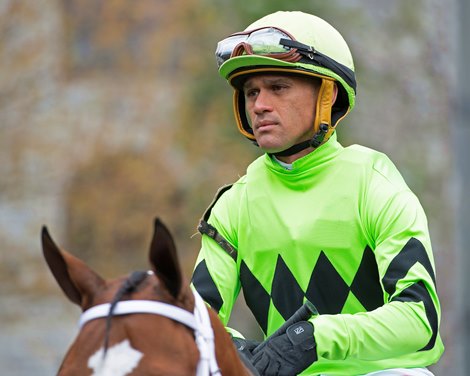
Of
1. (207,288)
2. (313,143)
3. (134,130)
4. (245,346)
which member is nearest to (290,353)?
(245,346)

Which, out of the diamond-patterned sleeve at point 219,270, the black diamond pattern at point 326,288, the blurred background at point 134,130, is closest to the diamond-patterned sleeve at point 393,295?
the black diamond pattern at point 326,288

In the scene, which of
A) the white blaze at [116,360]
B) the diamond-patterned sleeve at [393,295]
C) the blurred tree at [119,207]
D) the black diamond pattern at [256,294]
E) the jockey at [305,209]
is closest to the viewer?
the white blaze at [116,360]

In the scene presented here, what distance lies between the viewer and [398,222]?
12.2 feet

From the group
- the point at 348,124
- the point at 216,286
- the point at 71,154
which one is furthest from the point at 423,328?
the point at 71,154

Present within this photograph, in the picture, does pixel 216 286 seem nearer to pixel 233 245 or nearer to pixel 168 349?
pixel 233 245

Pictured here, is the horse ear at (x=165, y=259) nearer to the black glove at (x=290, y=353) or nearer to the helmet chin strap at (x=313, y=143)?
the black glove at (x=290, y=353)

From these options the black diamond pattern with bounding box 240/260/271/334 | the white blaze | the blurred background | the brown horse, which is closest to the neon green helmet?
the black diamond pattern with bounding box 240/260/271/334

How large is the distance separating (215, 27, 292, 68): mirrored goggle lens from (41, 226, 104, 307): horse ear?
132 centimetres

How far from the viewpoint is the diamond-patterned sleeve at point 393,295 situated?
11.2ft

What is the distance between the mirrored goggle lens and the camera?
12.9ft

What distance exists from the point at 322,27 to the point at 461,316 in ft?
30.9

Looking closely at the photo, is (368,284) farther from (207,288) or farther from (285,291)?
(207,288)

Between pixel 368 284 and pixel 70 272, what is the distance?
1.37 metres

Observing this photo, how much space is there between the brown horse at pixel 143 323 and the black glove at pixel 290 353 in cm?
43
